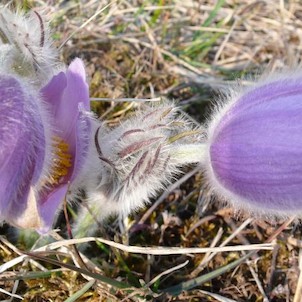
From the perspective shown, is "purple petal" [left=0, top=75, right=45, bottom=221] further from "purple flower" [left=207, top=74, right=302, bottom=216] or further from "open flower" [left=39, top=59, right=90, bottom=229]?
"purple flower" [left=207, top=74, right=302, bottom=216]

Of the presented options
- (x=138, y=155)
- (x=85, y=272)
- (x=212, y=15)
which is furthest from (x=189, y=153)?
(x=212, y=15)

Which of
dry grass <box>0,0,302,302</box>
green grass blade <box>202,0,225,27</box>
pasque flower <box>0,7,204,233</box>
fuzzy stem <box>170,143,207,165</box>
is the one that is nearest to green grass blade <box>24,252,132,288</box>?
dry grass <box>0,0,302,302</box>

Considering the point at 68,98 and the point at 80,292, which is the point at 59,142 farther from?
the point at 80,292

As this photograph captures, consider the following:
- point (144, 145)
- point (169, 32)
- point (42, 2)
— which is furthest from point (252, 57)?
point (144, 145)

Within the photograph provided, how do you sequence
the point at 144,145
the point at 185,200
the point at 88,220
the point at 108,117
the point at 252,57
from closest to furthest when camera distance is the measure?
the point at 144,145 < the point at 88,220 < the point at 185,200 < the point at 108,117 < the point at 252,57

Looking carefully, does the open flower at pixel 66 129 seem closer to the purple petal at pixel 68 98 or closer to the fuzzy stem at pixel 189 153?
the purple petal at pixel 68 98

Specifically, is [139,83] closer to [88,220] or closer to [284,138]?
[88,220]
